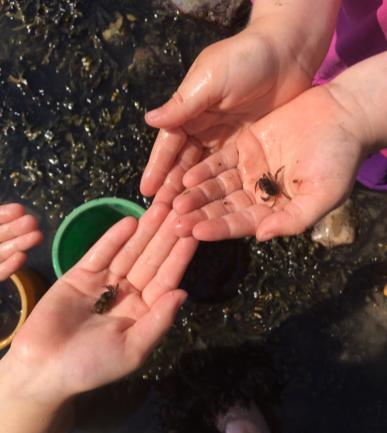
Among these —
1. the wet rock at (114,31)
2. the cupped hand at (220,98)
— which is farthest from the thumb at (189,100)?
the wet rock at (114,31)

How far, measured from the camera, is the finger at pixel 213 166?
10.4 feet

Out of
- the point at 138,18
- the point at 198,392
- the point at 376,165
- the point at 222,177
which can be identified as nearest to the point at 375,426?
the point at 198,392

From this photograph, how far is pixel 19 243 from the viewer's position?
338 cm

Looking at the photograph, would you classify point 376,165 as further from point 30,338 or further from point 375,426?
point 30,338

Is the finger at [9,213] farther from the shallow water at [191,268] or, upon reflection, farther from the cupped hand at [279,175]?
the cupped hand at [279,175]

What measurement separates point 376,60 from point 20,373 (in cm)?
273

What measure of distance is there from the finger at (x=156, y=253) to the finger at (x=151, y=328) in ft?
1.51

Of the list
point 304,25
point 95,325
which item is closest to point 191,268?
point 95,325

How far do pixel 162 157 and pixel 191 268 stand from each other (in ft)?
4.04

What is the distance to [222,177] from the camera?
3242mm

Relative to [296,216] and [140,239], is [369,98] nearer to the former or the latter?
[296,216]

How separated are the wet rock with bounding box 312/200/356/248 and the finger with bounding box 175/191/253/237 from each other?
1.20m

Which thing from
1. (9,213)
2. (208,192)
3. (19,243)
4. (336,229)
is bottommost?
(336,229)

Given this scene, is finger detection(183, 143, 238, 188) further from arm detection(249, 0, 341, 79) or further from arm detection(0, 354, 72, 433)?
arm detection(0, 354, 72, 433)
